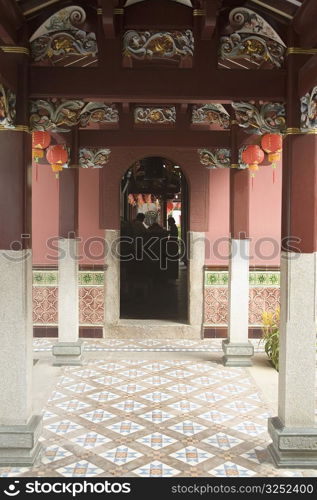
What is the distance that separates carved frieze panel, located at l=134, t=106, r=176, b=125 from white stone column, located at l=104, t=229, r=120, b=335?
2409 mm

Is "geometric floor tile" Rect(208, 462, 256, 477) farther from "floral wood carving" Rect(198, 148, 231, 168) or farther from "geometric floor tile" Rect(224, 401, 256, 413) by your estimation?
"floral wood carving" Rect(198, 148, 231, 168)

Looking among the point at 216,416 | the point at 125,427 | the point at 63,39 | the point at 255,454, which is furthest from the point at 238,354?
the point at 63,39

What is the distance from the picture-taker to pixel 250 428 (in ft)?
19.8

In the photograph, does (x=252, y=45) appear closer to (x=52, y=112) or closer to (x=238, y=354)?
(x=52, y=112)

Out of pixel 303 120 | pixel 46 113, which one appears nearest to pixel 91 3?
pixel 46 113

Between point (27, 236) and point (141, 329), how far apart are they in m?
5.52

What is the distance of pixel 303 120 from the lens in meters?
4.91

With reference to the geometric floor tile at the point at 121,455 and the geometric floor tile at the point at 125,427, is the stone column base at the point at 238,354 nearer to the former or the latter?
the geometric floor tile at the point at 125,427

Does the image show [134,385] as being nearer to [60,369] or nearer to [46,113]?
[60,369]

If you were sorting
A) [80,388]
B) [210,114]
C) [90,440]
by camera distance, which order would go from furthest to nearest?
[210,114], [80,388], [90,440]

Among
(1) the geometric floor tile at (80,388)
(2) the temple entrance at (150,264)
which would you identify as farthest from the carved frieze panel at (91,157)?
(1) the geometric floor tile at (80,388)

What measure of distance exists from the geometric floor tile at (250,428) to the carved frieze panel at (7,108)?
3.72m

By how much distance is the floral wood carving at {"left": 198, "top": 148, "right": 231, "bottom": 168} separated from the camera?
8883mm

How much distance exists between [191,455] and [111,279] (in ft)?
17.2
